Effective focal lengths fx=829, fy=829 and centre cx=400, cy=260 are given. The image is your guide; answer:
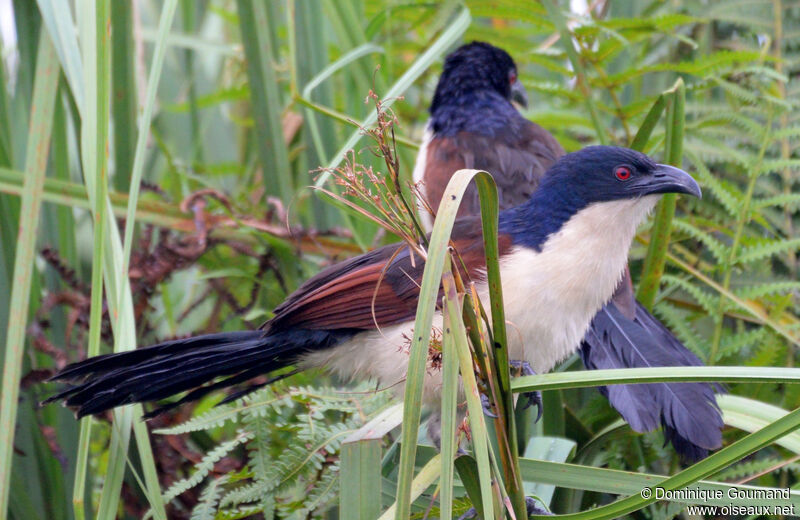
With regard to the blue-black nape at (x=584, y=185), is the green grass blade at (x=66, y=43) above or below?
above

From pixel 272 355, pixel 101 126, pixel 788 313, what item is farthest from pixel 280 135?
pixel 788 313

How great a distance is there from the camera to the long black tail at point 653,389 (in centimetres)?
160

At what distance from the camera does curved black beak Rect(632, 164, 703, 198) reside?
5.26 feet

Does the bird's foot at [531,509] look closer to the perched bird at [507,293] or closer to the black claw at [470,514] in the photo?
the black claw at [470,514]

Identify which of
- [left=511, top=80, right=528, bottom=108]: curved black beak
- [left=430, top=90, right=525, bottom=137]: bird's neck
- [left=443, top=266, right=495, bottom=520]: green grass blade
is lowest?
[left=443, top=266, right=495, bottom=520]: green grass blade

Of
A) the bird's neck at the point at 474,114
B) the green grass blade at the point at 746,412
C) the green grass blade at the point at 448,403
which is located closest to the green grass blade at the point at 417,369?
the green grass blade at the point at 448,403

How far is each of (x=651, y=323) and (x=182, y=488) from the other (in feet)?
3.63

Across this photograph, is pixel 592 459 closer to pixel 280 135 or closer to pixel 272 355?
pixel 272 355

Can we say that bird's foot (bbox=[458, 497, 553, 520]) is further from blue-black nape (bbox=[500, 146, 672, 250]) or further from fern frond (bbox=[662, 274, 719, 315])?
fern frond (bbox=[662, 274, 719, 315])

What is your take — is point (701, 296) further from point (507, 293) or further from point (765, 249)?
point (507, 293)

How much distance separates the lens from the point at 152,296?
225 cm

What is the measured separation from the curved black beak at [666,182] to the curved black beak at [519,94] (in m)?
1.59

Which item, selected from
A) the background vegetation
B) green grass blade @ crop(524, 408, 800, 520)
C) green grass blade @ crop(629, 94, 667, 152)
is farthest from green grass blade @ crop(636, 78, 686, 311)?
green grass blade @ crop(524, 408, 800, 520)

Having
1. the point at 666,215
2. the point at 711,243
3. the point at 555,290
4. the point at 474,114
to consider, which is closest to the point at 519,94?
the point at 474,114
